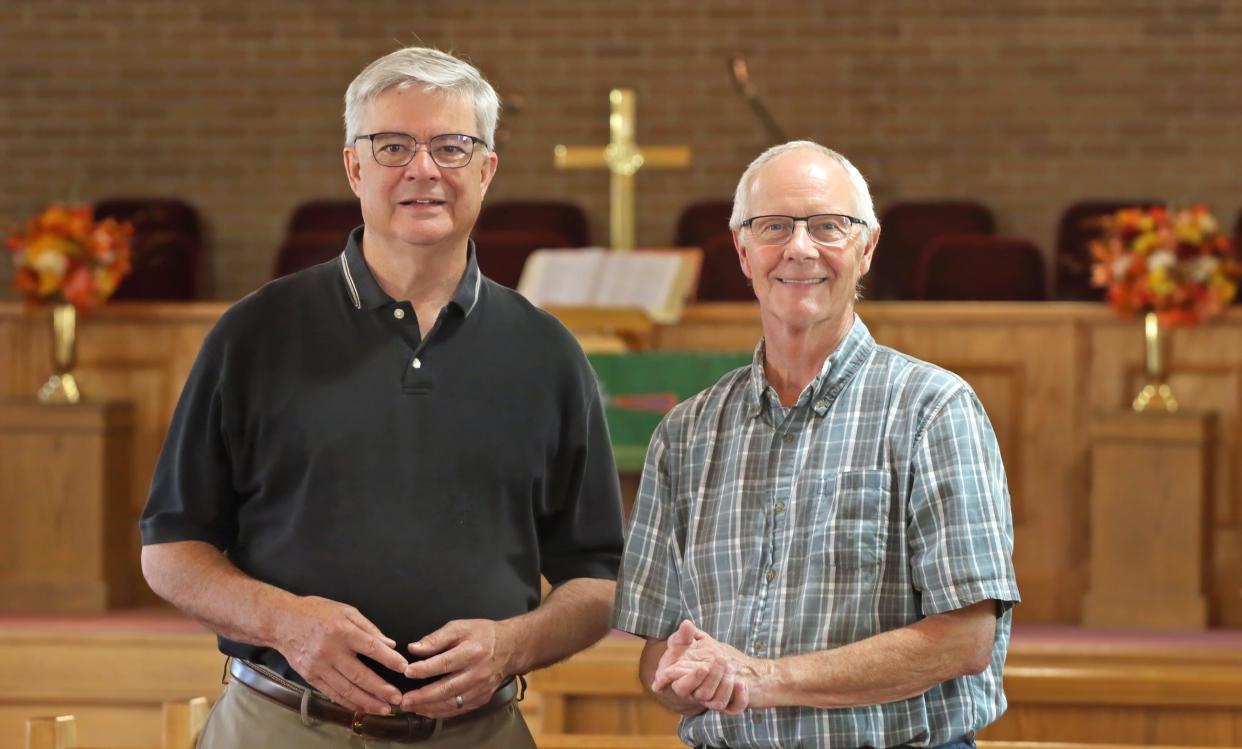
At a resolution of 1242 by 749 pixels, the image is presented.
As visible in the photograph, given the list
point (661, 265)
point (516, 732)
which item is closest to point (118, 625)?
point (661, 265)

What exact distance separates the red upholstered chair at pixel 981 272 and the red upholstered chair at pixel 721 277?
0.68m

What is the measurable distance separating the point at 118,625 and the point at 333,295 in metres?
2.88

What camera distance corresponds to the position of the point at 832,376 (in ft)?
6.93

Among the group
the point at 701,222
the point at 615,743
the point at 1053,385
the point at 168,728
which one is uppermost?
A: the point at 701,222

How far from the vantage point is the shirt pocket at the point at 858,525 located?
6.59 feet

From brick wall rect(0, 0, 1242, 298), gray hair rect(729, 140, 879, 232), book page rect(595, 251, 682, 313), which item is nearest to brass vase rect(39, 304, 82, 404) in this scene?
book page rect(595, 251, 682, 313)

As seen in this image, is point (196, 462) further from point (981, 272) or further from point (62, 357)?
point (981, 272)

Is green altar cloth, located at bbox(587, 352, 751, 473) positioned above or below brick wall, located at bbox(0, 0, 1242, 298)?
below

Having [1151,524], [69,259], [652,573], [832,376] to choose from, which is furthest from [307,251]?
[832,376]

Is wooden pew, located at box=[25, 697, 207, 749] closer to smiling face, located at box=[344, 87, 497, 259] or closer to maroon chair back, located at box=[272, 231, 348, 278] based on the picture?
smiling face, located at box=[344, 87, 497, 259]

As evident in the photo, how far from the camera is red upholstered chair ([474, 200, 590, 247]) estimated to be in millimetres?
7531

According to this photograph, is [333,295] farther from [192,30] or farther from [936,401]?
[192,30]

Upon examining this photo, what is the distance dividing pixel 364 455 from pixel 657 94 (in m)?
6.09

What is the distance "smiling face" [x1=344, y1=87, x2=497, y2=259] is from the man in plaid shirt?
1.26ft
